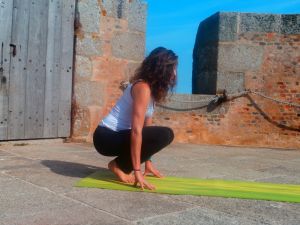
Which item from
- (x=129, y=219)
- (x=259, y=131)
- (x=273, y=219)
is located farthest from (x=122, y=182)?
(x=259, y=131)

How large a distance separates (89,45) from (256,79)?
2840mm

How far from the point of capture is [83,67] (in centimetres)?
604

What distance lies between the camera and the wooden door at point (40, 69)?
5.40 meters

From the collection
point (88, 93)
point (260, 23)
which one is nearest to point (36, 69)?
point (88, 93)

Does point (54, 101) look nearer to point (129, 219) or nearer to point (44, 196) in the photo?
point (44, 196)

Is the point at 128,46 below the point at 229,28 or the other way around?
below

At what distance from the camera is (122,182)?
3.34m

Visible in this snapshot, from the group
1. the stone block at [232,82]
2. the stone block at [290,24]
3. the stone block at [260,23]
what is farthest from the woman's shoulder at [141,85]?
the stone block at [290,24]

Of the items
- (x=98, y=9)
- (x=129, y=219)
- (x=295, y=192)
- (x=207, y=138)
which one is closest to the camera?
(x=129, y=219)

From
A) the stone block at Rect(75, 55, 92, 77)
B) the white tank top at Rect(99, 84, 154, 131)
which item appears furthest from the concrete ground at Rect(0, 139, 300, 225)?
the stone block at Rect(75, 55, 92, 77)

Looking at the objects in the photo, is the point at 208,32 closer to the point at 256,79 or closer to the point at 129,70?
the point at 256,79

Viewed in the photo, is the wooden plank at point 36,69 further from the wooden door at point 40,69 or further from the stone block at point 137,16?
the stone block at point 137,16

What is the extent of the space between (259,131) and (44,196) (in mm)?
4908

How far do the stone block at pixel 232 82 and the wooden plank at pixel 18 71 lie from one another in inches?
127
